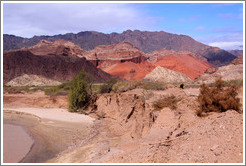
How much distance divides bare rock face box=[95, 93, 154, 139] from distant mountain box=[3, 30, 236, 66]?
363 feet

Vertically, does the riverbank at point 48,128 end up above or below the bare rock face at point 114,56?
below

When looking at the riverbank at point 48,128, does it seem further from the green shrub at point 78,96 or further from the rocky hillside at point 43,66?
the rocky hillside at point 43,66

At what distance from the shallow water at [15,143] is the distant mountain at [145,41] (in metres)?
116

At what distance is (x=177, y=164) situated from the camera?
690 centimetres

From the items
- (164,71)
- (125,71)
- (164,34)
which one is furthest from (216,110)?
(164,34)

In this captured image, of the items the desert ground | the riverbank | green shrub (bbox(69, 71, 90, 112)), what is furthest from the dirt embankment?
green shrub (bbox(69, 71, 90, 112))

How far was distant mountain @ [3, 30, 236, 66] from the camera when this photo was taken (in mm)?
131500

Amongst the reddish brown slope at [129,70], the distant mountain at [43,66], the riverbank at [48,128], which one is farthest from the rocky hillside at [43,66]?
the riverbank at [48,128]

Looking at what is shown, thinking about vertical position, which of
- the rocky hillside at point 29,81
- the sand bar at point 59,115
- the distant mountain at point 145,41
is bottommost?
the sand bar at point 59,115

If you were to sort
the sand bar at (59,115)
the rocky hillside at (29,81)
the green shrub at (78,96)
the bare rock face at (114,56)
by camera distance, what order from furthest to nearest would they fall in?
the bare rock face at (114,56) < the rocky hillside at (29,81) < the green shrub at (78,96) < the sand bar at (59,115)

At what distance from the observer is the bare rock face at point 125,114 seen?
1196cm

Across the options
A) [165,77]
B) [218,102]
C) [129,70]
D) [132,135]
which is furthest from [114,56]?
[132,135]

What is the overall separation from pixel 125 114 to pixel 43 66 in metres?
48.1

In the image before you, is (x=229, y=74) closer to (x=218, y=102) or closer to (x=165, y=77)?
(x=165, y=77)
